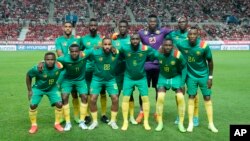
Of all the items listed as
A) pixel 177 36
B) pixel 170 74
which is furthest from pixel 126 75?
pixel 177 36

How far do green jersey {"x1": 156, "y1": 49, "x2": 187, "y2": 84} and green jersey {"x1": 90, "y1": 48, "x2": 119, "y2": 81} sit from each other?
1.06 m

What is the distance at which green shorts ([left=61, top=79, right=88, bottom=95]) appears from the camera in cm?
921

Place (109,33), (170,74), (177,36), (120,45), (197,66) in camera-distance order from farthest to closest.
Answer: (109,33)
(177,36)
(120,45)
(170,74)
(197,66)

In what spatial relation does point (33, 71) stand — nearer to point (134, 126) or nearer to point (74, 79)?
point (74, 79)

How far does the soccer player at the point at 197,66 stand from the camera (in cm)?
880

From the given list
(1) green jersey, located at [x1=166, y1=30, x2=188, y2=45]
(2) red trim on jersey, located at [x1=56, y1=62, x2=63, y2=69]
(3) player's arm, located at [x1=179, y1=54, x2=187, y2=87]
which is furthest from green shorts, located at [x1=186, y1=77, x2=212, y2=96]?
(2) red trim on jersey, located at [x1=56, y1=62, x2=63, y2=69]

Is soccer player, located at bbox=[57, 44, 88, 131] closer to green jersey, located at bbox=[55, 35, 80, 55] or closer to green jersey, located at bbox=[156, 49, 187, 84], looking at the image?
green jersey, located at bbox=[55, 35, 80, 55]

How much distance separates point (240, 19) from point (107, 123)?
139 ft

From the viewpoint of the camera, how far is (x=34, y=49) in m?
37.9

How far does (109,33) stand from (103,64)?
110 feet

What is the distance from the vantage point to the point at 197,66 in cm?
895

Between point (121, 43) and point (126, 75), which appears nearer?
point (126, 75)

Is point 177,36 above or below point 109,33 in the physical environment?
above

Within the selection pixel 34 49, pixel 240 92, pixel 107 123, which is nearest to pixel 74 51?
pixel 107 123
